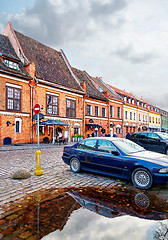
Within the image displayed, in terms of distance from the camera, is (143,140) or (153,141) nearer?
(153,141)

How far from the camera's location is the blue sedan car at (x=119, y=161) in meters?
5.38

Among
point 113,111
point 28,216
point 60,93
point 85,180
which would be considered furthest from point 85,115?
point 28,216

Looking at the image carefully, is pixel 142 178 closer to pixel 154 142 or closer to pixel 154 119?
pixel 154 142

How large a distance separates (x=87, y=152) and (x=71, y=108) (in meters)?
20.7


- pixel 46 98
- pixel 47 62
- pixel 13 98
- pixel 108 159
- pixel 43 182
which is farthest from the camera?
pixel 47 62

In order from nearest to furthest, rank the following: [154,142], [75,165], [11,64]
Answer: [75,165], [154,142], [11,64]

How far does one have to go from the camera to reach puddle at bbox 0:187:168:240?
3106 mm

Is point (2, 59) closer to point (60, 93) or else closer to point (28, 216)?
point (60, 93)

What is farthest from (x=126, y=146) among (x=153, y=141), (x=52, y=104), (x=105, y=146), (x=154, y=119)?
(x=154, y=119)

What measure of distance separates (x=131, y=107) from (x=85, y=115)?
56.2 ft

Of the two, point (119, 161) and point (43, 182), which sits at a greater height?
point (119, 161)

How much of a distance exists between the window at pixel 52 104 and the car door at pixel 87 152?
17126 millimetres

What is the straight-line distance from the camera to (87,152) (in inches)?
276

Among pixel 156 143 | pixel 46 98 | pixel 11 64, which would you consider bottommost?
pixel 156 143
